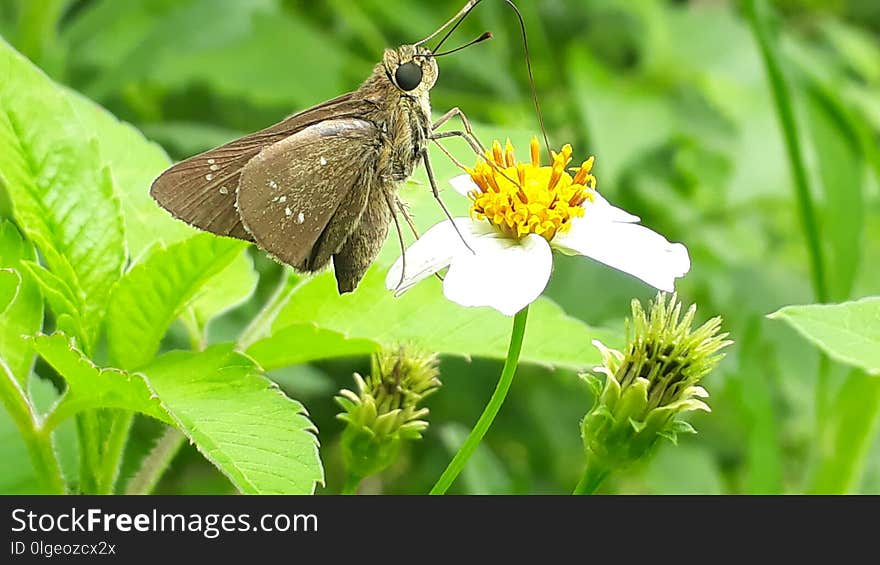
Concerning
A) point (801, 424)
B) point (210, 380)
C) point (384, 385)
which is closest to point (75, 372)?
point (210, 380)

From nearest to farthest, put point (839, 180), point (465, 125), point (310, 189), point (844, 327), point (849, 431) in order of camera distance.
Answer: point (844, 327)
point (310, 189)
point (465, 125)
point (849, 431)
point (839, 180)

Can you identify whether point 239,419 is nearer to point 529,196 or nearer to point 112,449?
point 112,449

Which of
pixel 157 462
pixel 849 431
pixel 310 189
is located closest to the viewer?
pixel 157 462

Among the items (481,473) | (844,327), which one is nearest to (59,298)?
(844,327)

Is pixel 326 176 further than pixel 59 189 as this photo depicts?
Yes

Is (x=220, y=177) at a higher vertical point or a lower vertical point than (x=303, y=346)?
higher

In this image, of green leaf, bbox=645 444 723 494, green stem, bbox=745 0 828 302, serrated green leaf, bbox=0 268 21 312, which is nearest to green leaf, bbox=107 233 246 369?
serrated green leaf, bbox=0 268 21 312

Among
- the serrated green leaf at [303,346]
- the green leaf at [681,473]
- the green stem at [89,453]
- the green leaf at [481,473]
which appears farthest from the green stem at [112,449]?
the green leaf at [681,473]

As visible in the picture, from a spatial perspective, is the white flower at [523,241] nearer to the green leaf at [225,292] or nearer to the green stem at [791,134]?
the green leaf at [225,292]
